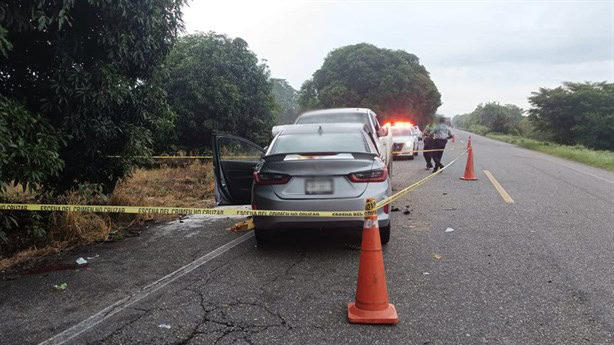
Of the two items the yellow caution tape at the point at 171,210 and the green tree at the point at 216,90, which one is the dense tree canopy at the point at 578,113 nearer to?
the green tree at the point at 216,90

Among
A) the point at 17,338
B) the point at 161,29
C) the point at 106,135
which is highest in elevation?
the point at 161,29

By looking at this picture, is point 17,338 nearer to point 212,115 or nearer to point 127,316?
point 127,316

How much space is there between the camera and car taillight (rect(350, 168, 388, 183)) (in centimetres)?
A: 509

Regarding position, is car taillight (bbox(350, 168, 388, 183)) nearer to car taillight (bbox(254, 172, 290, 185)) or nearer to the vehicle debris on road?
car taillight (bbox(254, 172, 290, 185))

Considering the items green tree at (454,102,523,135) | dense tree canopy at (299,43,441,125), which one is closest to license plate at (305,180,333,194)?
dense tree canopy at (299,43,441,125)

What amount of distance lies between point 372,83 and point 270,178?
32344 millimetres

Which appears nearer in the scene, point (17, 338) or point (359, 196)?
point (17, 338)

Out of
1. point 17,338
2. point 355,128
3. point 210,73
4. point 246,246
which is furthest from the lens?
point 210,73

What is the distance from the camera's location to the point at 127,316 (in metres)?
3.70

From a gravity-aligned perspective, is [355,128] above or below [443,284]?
above

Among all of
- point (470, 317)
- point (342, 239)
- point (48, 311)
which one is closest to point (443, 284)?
point (470, 317)

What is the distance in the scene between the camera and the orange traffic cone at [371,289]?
3.54 metres

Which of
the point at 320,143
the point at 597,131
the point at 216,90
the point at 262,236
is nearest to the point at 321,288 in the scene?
the point at 262,236

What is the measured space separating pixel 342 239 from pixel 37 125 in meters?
3.77
